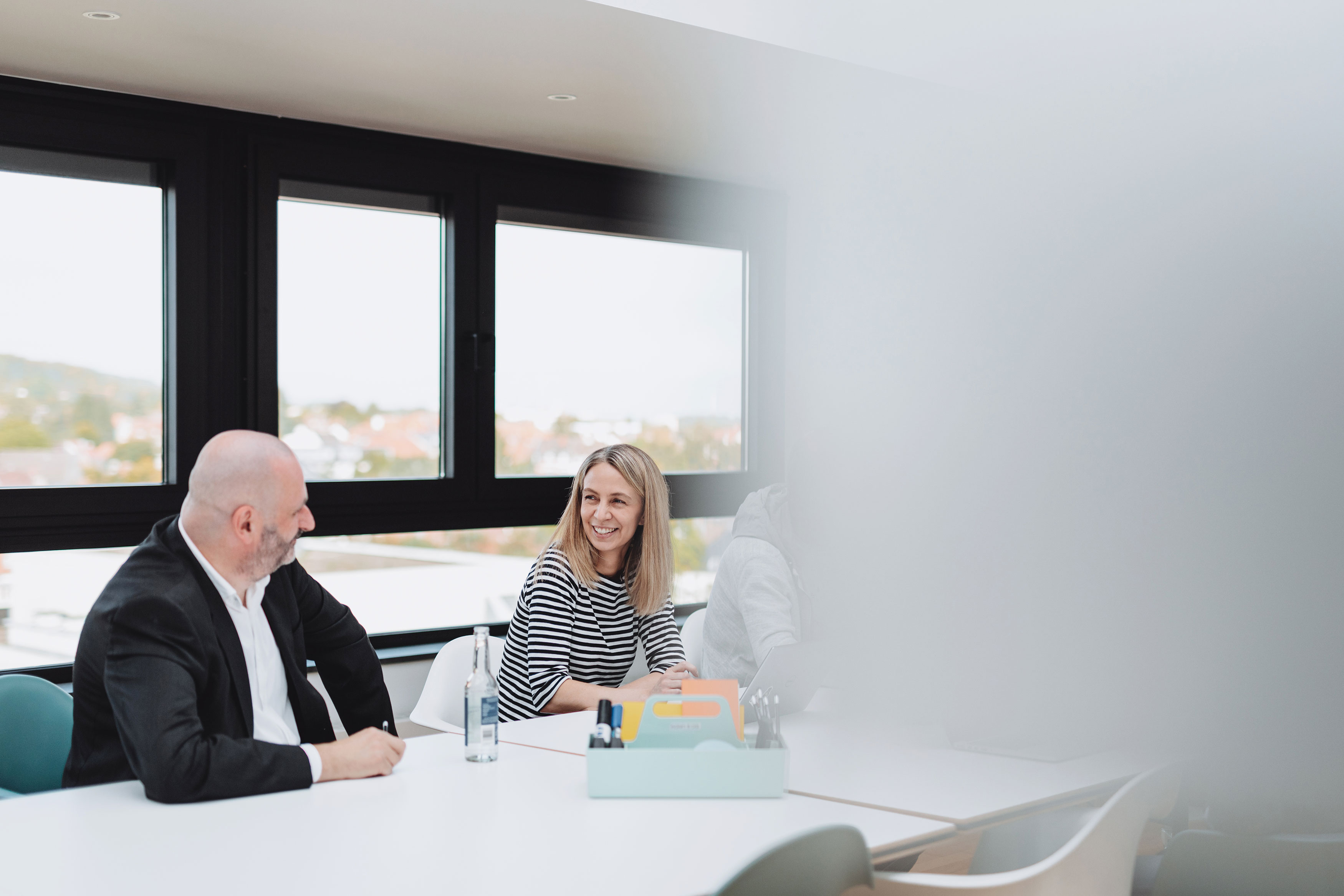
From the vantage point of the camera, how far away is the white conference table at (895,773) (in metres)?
0.54

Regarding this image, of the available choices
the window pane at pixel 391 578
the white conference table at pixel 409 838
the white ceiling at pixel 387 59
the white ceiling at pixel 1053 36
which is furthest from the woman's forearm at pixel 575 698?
the white ceiling at pixel 1053 36

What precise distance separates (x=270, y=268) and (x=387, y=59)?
72cm

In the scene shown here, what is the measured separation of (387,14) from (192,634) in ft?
4.54

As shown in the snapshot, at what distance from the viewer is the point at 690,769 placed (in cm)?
140

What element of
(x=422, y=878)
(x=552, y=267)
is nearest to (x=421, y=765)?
(x=422, y=878)

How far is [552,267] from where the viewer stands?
139 inches

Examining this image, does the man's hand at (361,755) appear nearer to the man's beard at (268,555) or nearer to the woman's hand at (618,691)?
the man's beard at (268,555)

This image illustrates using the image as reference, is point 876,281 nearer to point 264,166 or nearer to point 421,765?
point 421,765

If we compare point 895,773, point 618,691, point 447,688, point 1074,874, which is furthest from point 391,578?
point 895,773

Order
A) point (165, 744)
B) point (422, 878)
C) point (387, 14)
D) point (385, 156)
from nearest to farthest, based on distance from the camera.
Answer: point (422, 878) → point (165, 744) → point (387, 14) → point (385, 156)

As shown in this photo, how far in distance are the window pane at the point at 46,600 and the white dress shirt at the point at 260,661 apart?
3.97 feet

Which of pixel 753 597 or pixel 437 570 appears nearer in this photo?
pixel 753 597

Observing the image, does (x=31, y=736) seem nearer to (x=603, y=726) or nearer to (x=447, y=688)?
(x=447, y=688)

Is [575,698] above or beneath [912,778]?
beneath
